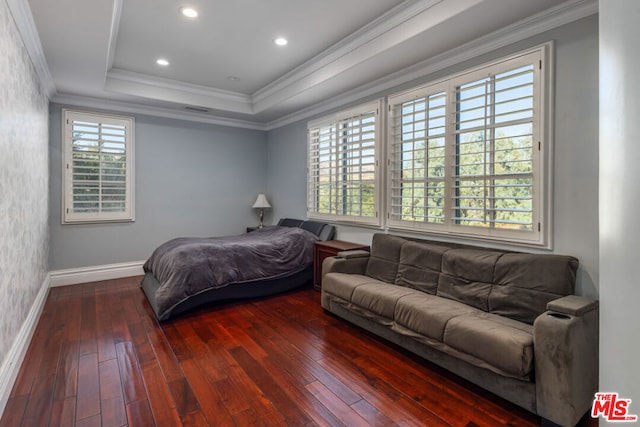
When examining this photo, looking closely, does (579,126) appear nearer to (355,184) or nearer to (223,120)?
(355,184)

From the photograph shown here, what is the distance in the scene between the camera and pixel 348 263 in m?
3.62

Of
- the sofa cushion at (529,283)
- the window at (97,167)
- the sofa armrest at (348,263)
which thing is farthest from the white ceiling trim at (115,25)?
the sofa cushion at (529,283)

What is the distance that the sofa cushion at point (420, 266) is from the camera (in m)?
3.05

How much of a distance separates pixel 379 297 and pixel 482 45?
240 centimetres

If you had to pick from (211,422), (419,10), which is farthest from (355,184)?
(211,422)

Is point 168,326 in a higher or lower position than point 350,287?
lower

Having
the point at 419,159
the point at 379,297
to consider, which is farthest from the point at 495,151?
the point at 379,297

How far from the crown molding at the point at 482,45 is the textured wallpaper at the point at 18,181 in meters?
3.31

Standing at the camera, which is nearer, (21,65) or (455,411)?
(455,411)

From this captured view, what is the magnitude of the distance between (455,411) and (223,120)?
17.7 feet

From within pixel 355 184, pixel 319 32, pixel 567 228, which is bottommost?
pixel 567 228

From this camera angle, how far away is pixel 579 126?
2.40m

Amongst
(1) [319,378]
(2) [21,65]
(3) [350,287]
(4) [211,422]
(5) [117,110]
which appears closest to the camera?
(4) [211,422]

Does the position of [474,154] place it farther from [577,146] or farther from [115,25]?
[115,25]
